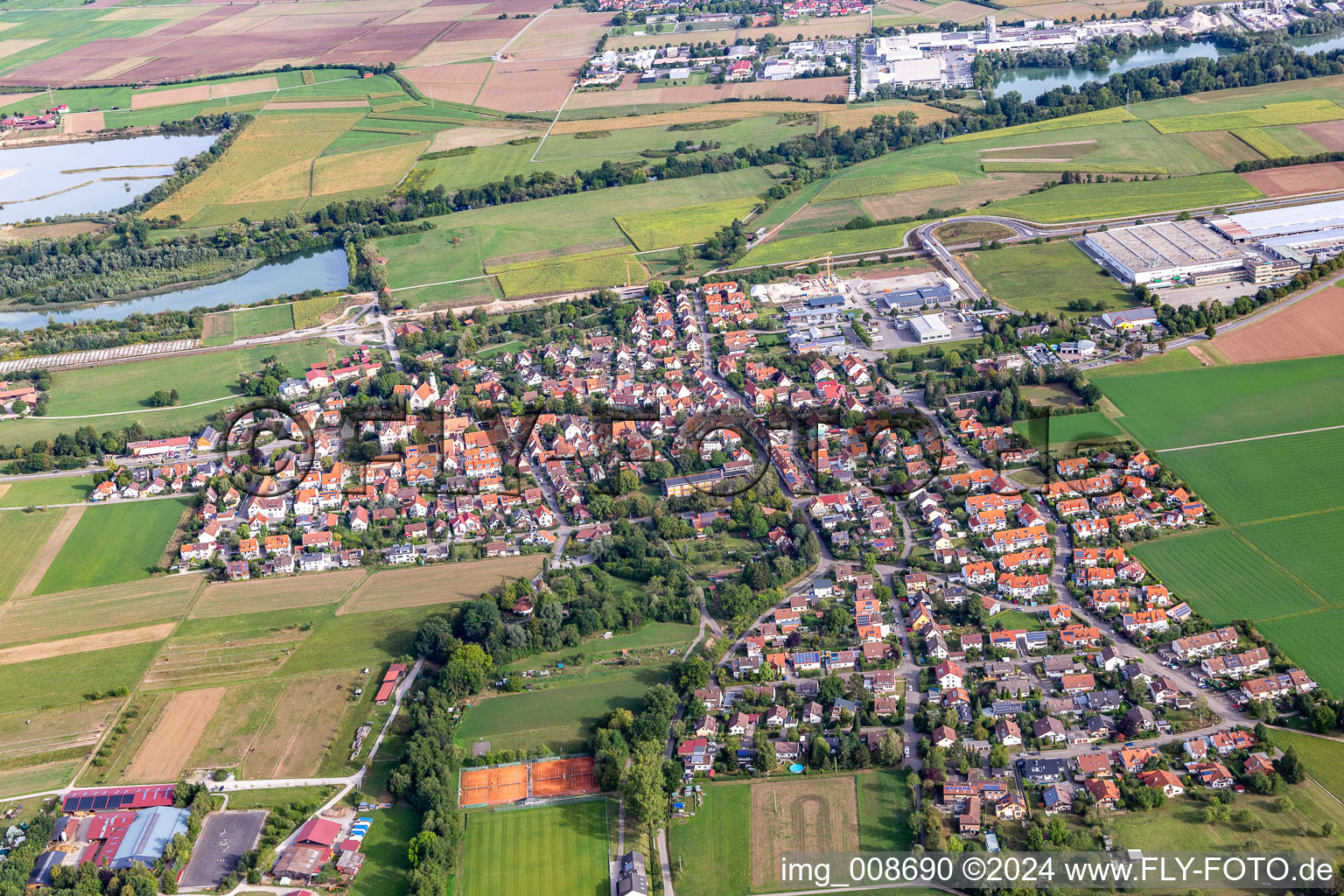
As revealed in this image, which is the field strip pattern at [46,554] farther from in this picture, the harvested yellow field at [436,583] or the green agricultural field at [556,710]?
the green agricultural field at [556,710]

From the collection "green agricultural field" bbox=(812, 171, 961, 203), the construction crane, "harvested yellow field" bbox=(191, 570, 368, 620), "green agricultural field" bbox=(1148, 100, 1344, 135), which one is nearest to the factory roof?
"green agricultural field" bbox=(812, 171, 961, 203)

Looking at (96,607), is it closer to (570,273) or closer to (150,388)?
(150,388)

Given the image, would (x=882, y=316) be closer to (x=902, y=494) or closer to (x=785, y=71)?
(x=902, y=494)

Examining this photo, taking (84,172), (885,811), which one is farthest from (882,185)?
(84,172)

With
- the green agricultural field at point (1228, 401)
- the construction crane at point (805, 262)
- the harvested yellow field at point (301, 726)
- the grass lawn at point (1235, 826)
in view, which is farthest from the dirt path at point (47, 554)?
the green agricultural field at point (1228, 401)

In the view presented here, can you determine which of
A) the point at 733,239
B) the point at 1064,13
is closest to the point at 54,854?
the point at 733,239

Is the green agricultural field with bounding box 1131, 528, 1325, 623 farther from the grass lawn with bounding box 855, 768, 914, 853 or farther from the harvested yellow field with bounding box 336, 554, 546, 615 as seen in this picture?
the harvested yellow field with bounding box 336, 554, 546, 615
